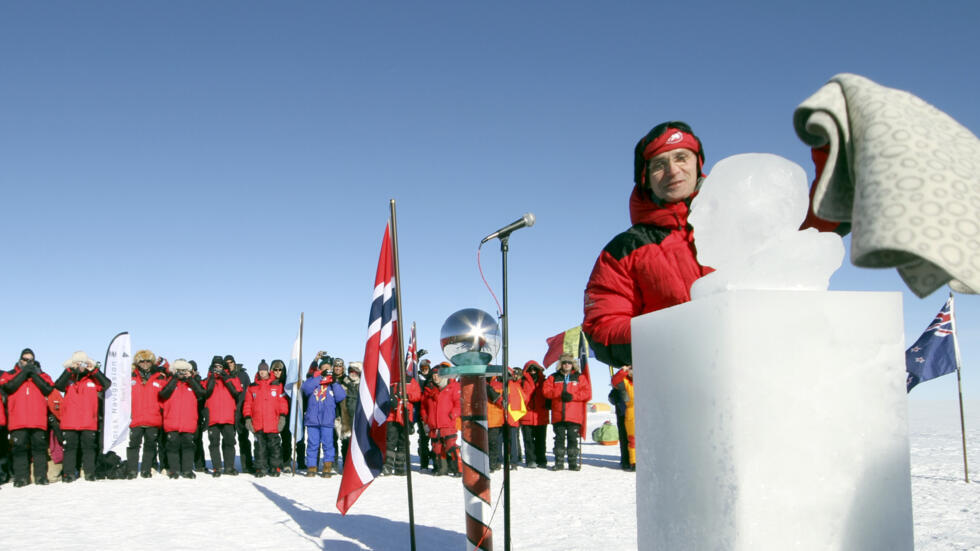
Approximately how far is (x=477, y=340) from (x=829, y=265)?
12.5 ft

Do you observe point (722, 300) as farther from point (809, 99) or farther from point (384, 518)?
point (384, 518)

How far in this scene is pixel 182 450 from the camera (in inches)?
488

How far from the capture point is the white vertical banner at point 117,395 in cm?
1183

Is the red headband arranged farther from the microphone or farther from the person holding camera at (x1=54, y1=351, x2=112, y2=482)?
the person holding camera at (x1=54, y1=351, x2=112, y2=482)

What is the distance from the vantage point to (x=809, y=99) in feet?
4.00

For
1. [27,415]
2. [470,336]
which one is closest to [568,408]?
[470,336]

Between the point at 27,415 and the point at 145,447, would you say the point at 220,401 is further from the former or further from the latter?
the point at 27,415

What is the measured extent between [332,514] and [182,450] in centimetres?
537

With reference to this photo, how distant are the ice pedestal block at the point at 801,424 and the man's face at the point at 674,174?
834mm

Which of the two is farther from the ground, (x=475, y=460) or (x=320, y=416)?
(x=475, y=460)

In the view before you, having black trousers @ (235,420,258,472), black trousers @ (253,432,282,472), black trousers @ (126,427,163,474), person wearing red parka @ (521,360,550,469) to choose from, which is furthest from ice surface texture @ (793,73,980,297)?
black trousers @ (235,420,258,472)

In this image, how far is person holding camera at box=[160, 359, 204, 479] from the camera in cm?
1217

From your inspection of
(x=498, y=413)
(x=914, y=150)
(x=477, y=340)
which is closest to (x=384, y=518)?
(x=477, y=340)

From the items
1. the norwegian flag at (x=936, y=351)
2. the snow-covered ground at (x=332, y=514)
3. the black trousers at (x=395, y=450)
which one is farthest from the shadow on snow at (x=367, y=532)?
the norwegian flag at (x=936, y=351)
